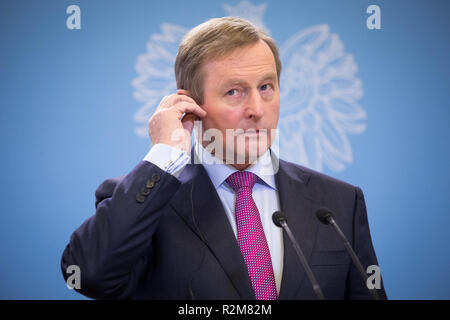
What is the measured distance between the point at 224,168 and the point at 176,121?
25 centimetres

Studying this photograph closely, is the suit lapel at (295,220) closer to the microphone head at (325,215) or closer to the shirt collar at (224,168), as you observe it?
the shirt collar at (224,168)

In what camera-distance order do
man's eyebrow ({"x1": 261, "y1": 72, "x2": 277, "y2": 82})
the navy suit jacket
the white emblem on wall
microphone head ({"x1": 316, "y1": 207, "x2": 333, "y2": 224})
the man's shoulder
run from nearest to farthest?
microphone head ({"x1": 316, "y1": 207, "x2": 333, "y2": 224}) < the navy suit jacket < man's eyebrow ({"x1": 261, "y1": 72, "x2": 277, "y2": 82}) < the man's shoulder < the white emblem on wall

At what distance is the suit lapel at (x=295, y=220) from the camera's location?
132 centimetres

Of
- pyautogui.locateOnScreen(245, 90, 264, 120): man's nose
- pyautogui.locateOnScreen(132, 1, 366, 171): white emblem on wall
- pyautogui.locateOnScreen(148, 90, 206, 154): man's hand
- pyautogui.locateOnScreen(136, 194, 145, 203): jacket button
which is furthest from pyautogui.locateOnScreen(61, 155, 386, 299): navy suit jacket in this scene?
pyautogui.locateOnScreen(132, 1, 366, 171): white emblem on wall

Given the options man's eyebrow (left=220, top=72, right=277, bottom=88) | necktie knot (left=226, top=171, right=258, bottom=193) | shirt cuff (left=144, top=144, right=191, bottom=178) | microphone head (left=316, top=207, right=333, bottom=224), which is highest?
man's eyebrow (left=220, top=72, right=277, bottom=88)

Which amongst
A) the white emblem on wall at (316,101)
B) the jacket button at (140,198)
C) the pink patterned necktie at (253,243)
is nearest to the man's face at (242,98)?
the pink patterned necktie at (253,243)

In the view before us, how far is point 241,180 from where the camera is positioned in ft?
4.92

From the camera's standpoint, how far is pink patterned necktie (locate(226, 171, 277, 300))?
1.32 m

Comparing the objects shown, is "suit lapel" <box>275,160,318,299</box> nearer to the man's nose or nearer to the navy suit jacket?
the navy suit jacket

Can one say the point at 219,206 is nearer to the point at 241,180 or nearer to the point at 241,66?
the point at 241,180

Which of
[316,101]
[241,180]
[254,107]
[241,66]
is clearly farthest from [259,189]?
[316,101]

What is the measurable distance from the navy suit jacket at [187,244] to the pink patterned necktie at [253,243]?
1.8 inches

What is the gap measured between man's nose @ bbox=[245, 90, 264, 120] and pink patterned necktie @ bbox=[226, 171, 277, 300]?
23 centimetres
